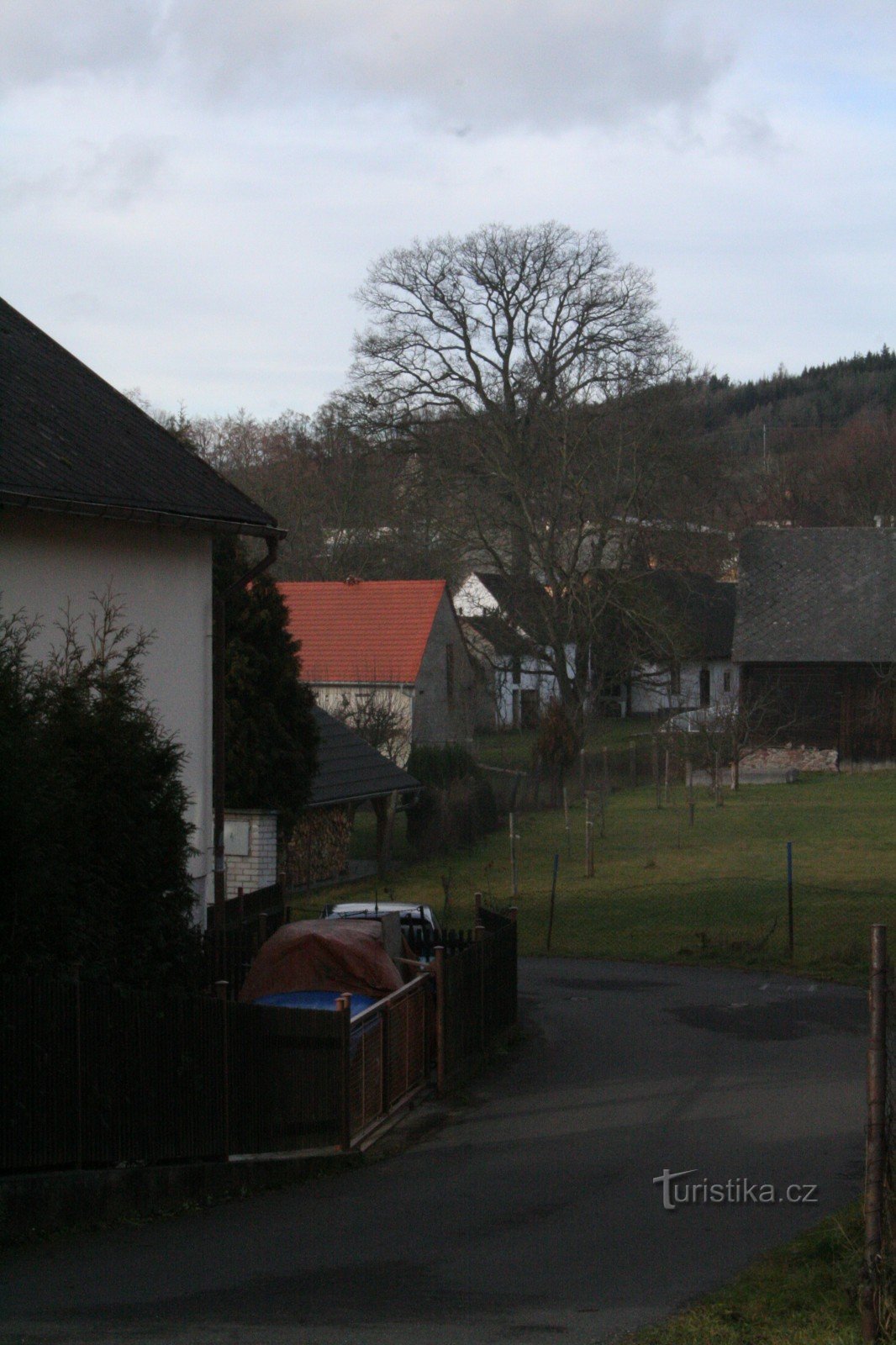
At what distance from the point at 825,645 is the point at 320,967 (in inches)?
1554

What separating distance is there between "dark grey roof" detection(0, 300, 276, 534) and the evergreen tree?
8.55 meters

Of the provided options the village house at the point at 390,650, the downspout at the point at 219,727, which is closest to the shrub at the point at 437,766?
the village house at the point at 390,650

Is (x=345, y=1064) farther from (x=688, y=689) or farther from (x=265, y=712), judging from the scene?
(x=688, y=689)

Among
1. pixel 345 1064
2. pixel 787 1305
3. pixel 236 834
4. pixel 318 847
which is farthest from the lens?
pixel 318 847

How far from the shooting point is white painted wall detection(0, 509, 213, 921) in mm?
13141

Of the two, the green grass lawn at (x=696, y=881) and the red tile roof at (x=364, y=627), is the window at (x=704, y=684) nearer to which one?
the red tile roof at (x=364, y=627)

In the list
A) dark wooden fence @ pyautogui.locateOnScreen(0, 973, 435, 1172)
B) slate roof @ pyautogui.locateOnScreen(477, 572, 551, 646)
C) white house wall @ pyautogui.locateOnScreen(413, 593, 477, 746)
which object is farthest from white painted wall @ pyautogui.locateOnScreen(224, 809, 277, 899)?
slate roof @ pyautogui.locateOnScreen(477, 572, 551, 646)

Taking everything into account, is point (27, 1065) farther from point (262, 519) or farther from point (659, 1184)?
point (262, 519)

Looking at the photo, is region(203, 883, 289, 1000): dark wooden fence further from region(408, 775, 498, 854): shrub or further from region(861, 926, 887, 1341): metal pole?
region(408, 775, 498, 854): shrub

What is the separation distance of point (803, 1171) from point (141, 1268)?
4.71 m

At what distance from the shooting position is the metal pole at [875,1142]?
5809 millimetres

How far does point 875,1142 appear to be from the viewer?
5.98 meters

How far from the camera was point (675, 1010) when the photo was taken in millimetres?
18109

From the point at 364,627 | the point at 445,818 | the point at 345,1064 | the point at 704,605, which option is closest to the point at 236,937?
the point at 345,1064
